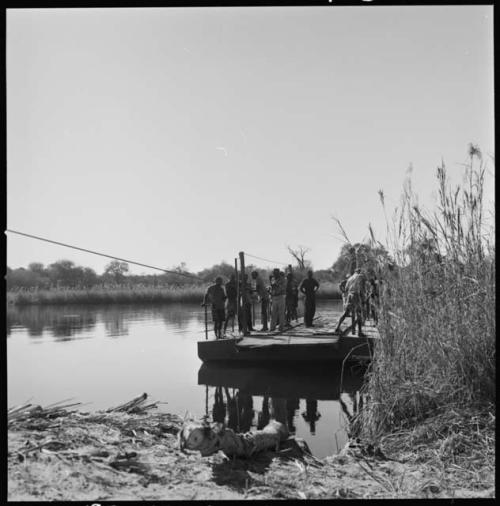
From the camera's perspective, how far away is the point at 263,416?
8.34m

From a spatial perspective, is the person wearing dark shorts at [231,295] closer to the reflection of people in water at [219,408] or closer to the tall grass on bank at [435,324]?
the reflection of people in water at [219,408]

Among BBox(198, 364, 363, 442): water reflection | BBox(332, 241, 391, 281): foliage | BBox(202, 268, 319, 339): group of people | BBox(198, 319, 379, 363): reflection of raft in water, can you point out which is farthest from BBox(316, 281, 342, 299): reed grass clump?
BBox(332, 241, 391, 281): foliage

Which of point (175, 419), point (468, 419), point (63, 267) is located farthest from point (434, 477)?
point (63, 267)

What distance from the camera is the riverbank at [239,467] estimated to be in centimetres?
390

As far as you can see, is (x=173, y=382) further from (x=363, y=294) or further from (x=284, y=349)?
(x=363, y=294)

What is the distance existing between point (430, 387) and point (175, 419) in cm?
317

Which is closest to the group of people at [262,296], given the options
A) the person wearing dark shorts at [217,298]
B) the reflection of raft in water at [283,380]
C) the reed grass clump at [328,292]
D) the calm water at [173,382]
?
the person wearing dark shorts at [217,298]

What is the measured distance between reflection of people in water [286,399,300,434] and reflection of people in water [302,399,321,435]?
17 cm

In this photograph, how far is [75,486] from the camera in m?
3.82

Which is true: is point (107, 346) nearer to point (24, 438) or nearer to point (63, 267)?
point (24, 438)

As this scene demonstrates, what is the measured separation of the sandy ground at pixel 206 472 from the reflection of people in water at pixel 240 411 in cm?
259

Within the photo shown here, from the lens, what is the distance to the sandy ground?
152 inches

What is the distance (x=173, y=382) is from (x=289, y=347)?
2.59 m

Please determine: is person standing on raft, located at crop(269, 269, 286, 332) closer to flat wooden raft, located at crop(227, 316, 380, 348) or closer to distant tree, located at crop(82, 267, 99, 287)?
flat wooden raft, located at crop(227, 316, 380, 348)
